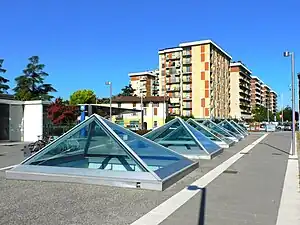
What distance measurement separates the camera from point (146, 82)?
126188 mm

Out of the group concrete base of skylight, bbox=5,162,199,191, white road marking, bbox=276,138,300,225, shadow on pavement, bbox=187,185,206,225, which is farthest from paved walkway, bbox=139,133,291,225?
concrete base of skylight, bbox=5,162,199,191

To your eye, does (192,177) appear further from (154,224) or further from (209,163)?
(154,224)

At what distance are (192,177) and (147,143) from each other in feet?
6.14

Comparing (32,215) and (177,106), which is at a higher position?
(177,106)

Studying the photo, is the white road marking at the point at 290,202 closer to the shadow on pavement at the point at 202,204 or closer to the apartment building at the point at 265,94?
the shadow on pavement at the point at 202,204

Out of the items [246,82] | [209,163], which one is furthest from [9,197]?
[246,82]

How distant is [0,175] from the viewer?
11422 mm

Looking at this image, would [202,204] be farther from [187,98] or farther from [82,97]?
[187,98]

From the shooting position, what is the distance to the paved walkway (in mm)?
6172

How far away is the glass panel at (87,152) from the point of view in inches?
409

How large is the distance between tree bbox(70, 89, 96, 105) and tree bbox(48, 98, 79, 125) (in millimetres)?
48674

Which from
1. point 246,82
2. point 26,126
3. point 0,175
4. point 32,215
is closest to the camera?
point 32,215

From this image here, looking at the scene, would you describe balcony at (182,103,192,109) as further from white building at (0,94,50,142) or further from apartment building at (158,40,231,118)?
white building at (0,94,50,142)

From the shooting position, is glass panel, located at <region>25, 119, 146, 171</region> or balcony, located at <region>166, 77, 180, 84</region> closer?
glass panel, located at <region>25, 119, 146, 171</region>
